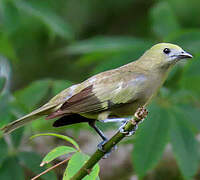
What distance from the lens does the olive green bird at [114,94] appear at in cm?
Answer: 325

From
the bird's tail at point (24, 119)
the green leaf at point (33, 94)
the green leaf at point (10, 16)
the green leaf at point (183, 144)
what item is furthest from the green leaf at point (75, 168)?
the green leaf at point (10, 16)

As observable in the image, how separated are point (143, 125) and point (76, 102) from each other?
1.10m

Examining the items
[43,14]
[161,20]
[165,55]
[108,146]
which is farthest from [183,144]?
[43,14]

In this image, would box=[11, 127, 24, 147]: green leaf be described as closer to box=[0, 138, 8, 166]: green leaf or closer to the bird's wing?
box=[0, 138, 8, 166]: green leaf

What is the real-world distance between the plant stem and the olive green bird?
63 cm

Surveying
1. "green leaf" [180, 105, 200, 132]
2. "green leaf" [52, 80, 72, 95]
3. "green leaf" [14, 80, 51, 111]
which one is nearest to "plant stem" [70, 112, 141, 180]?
"green leaf" [180, 105, 200, 132]

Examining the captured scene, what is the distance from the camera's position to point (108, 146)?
2566 millimetres

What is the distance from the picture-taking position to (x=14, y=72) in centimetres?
849

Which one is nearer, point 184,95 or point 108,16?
point 184,95

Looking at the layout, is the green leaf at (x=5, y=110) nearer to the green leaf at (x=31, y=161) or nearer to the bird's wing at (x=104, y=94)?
the green leaf at (x=31, y=161)

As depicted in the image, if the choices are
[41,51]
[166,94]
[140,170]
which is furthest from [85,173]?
[41,51]

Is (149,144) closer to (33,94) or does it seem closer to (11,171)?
(11,171)

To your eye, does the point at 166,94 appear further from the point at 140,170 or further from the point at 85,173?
the point at 85,173

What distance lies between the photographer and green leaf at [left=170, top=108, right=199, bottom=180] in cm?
420
